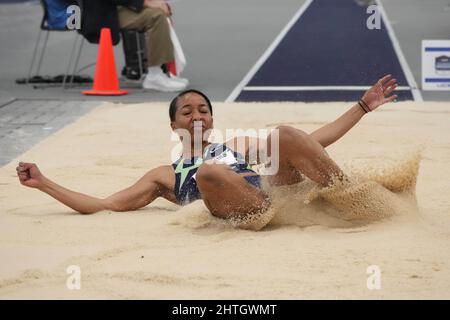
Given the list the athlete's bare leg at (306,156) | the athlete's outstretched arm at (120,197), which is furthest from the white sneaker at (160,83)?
the athlete's bare leg at (306,156)

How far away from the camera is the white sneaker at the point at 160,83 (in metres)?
13.4

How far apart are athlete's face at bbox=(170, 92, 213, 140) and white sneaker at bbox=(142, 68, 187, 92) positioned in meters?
6.63

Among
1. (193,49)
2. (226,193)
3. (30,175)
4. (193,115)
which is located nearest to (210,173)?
(226,193)

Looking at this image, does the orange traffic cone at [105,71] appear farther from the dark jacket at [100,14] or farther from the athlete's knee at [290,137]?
the athlete's knee at [290,137]

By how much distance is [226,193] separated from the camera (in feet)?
20.2

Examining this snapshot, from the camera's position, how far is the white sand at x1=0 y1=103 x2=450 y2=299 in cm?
529

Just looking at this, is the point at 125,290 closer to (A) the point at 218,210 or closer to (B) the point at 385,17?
(A) the point at 218,210

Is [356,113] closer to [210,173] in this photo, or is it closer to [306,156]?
[306,156]

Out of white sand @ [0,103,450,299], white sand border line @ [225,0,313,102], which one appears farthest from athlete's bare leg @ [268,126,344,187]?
white sand border line @ [225,0,313,102]

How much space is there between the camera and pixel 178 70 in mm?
13625

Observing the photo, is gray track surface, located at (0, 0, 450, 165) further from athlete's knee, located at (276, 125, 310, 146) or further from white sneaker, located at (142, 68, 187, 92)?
athlete's knee, located at (276, 125, 310, 146)

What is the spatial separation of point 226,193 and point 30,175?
1.34 m
